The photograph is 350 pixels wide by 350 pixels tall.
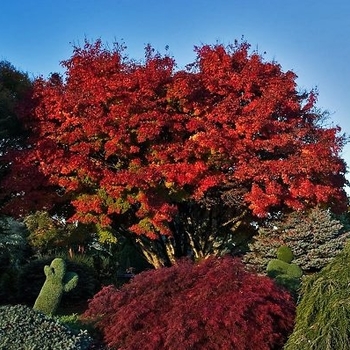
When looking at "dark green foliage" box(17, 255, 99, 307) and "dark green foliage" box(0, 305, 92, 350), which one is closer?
"dark green foliage" box(0, 305, 92, 350)

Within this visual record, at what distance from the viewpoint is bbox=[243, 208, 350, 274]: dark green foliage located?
16047 millimetres

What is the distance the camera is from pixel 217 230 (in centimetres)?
1741

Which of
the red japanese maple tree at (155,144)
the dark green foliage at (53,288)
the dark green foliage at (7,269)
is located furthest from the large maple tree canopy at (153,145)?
the dark green foliage at (53,288)

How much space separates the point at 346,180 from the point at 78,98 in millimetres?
7609

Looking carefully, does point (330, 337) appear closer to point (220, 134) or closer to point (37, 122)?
point (220, 134)

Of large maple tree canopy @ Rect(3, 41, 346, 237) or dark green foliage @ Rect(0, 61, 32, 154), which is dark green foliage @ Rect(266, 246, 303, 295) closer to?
large maple tree canopy @ Rect(3, 41, 346, 237)

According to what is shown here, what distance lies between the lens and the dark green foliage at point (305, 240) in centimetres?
1605

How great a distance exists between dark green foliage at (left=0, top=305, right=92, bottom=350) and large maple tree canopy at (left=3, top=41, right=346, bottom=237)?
20.1 feet

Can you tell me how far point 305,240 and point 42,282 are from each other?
264 inches

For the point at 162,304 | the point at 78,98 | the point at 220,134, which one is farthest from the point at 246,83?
the point at 162,304

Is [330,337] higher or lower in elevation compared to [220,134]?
lower

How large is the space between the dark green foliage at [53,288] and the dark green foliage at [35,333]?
2.65 metres

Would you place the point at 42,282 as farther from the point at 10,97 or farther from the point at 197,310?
the point at 197,310

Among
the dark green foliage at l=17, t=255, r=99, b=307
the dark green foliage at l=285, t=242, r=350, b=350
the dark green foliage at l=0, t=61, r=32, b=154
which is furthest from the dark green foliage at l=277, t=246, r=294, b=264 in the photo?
the dark green foliage at l=285, t=242, r=350, b=350
